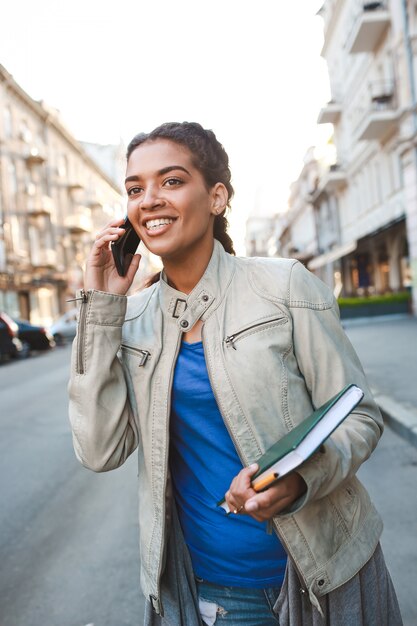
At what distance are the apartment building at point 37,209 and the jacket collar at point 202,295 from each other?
26.0 m

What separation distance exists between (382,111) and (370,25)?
339 cm

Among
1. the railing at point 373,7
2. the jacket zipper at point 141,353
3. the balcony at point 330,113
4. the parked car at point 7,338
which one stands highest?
the railing at point 373,7

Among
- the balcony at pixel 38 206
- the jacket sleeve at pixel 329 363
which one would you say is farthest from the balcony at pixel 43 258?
the jacket sleeve at pixel 329 363

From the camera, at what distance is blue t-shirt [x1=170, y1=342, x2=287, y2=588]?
1.50m

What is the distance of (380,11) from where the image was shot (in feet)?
68.8

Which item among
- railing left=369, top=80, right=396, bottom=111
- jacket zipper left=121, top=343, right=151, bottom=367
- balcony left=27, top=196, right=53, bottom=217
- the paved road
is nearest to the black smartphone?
jacket zipper left=121, top=343, right=151, bottom=367

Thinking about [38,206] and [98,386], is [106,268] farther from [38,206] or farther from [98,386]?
[38,206]

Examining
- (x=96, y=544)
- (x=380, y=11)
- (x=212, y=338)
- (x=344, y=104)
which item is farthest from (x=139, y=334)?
(x=344, y=104)

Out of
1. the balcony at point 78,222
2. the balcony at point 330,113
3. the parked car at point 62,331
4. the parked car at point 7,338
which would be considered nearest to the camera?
the parked car at point 7,338

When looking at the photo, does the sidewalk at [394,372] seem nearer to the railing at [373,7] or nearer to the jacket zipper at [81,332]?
the jacket zipper at [81,332]

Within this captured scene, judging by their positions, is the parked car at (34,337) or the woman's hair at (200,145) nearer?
the woman's hair at (200,145)

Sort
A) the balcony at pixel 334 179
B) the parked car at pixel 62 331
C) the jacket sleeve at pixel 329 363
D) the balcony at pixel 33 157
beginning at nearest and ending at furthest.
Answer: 1. the jacket sleeve at pixel 329 363
2. the parked car at pixel 62 331
3. the balcony at pixel 334 179
4. the balcony at pixel 33 157

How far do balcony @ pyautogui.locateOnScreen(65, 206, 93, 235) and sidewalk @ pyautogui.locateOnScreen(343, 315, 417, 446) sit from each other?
3160 centimetres

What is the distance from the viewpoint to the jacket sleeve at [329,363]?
135 centimetres
